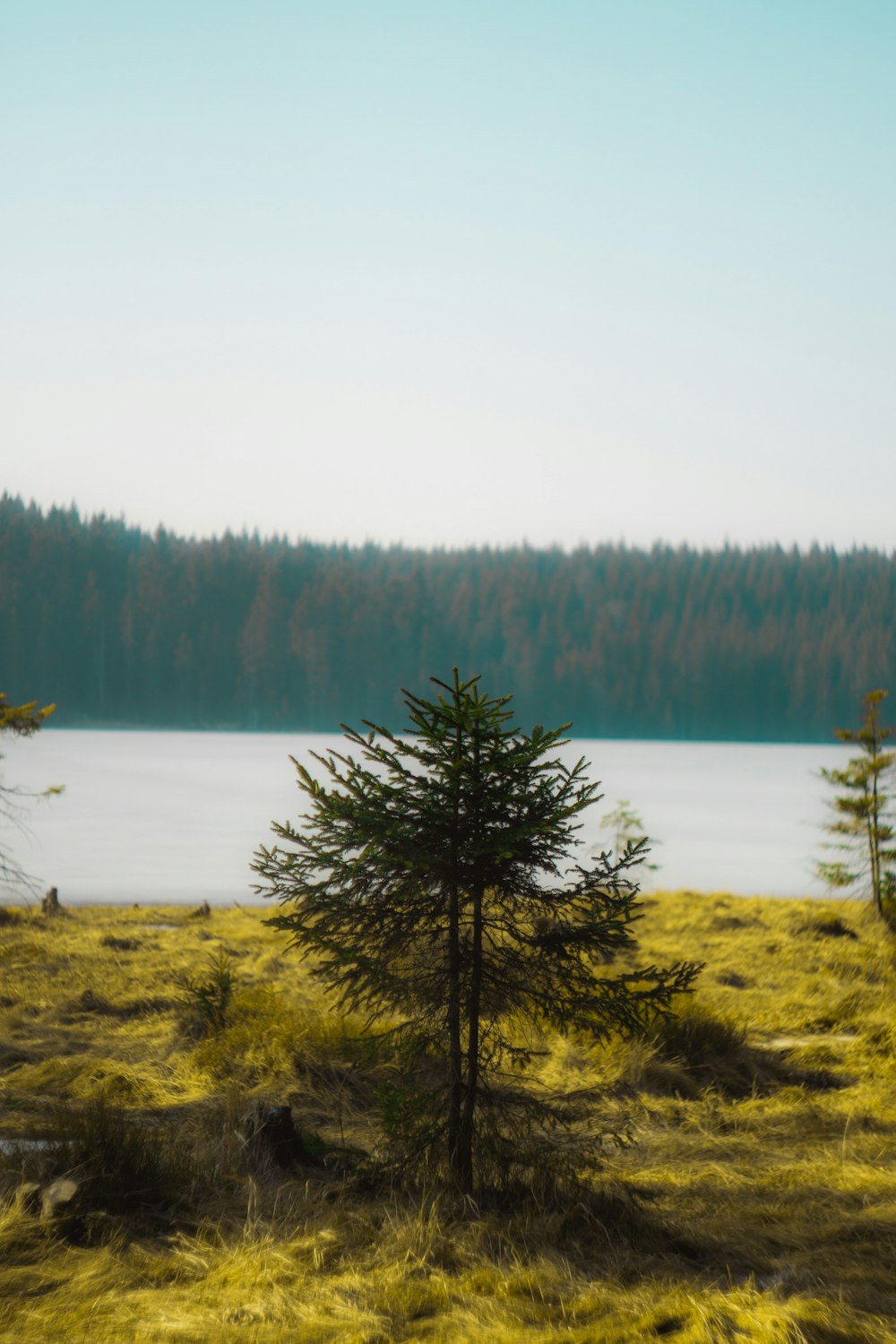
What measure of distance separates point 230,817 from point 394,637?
8602 centimetres

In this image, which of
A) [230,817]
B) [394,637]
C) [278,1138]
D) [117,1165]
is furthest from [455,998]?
[394,637]

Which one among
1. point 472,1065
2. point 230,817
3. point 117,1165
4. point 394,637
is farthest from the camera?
point 394,637

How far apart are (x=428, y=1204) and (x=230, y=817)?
36.6m

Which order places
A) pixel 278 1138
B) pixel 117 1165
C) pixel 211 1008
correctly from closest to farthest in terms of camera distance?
1. pixel 117 1165
2. pixel 278 1138
3. pixel 211 1008

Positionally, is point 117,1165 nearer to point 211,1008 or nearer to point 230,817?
point 211,1008

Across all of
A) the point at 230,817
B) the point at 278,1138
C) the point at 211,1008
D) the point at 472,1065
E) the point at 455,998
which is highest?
the point at 455,998

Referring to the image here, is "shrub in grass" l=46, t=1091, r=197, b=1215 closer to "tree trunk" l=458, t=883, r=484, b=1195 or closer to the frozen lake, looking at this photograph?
"tree trunk" l=458, t=883, r=484, b=1195

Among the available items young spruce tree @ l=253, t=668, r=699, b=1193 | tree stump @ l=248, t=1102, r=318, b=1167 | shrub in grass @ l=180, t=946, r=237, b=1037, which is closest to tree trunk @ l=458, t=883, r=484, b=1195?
young spruce tree @ l=253, t=668, r=699, b=1193

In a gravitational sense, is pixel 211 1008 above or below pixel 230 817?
above

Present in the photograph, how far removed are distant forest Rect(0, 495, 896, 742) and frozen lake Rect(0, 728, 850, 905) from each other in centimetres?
3080

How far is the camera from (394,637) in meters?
126

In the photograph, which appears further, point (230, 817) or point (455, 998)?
point (230, 817)

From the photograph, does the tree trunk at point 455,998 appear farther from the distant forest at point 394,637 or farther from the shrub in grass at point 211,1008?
Result: the distant forest at point 394,637

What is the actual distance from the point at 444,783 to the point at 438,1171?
190 cm
